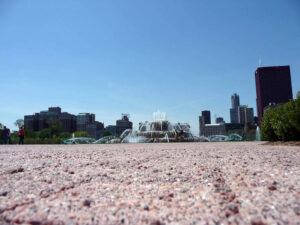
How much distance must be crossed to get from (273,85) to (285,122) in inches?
4262

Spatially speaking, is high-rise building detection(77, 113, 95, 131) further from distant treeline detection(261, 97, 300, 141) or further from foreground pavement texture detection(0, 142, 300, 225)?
foreground pavement texture detection(0, 142, 300, 225)

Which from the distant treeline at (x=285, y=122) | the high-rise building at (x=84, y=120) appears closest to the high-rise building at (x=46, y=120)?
the high-rise building at (x=84, y=120)

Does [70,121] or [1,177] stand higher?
[70,121]

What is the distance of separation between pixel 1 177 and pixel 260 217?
2.94 metres

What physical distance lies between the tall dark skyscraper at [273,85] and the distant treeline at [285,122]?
10222 centimetres

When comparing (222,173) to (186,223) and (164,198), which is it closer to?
(164,198)

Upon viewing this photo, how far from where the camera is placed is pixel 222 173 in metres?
4.35

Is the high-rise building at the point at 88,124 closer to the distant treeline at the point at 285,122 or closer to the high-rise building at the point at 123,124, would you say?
the high-rise building at the point at 123,124

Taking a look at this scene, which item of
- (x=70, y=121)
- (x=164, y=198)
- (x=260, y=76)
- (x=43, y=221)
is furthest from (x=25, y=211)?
(x=70, y=121)

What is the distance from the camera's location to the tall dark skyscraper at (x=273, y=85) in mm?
119625

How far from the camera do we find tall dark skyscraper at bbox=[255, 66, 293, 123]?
120m

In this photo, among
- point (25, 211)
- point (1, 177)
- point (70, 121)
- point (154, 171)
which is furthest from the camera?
point (70, 121)

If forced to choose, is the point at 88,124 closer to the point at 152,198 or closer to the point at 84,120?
the point at 84,120

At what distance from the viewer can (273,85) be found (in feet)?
388
